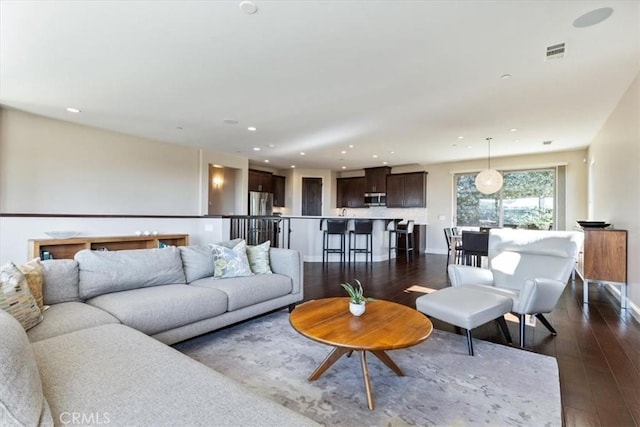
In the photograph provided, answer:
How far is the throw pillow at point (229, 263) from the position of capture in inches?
119

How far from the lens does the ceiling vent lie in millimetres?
2607

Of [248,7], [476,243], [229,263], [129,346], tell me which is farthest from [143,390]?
[476,243]

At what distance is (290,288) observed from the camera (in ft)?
10.6

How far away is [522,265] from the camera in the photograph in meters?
3.16

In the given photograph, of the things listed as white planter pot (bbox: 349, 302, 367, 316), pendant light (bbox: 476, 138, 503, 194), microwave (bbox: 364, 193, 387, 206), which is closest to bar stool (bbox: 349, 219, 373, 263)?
pendant light (bbox: 476, 138, 503, 194)

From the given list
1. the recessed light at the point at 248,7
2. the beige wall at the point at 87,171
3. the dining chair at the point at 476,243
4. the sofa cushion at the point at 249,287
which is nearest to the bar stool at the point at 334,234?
the dining chair at the point at 476,243

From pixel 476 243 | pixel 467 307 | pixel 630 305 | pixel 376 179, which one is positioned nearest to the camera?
pixel 467 307

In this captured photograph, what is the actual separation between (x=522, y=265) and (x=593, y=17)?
7.21 ft

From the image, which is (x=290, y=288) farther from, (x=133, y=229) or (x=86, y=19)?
(x=133, y=229)

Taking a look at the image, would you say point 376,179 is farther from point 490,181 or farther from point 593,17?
point 593,17

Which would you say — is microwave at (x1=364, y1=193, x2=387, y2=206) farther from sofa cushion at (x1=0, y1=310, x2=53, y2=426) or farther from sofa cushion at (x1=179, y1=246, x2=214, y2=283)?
sofa cushion at (x1=0, y1=310, x2=53, y2=426)

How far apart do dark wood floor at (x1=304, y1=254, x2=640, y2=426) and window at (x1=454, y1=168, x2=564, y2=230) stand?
2915mm

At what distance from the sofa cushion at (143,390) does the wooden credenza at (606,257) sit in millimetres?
4523

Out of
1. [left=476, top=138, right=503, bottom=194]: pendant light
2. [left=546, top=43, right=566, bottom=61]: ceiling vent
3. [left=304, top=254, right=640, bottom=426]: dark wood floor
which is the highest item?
[left=546, top=43, right=566, bottom=61]: ceiling vent
